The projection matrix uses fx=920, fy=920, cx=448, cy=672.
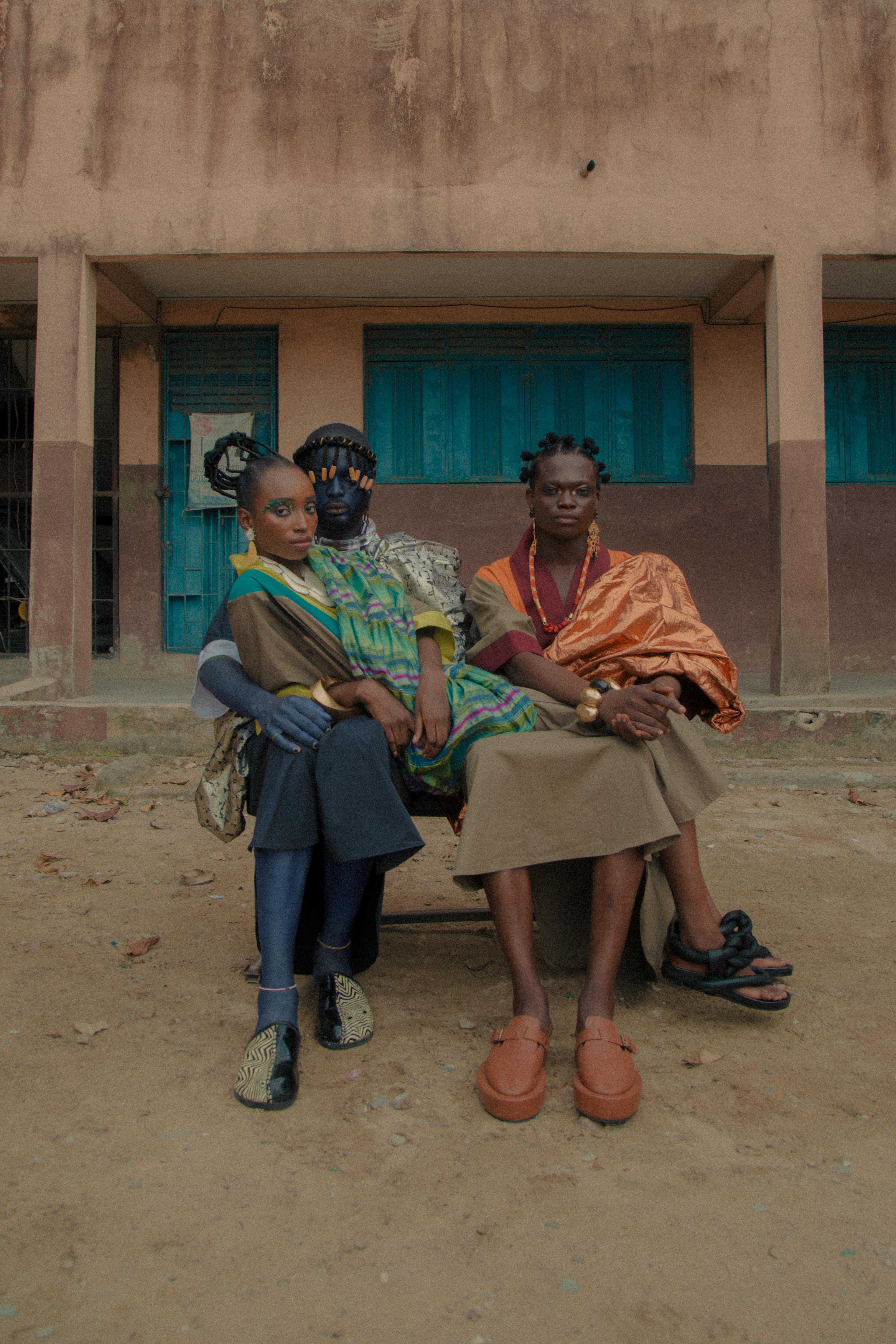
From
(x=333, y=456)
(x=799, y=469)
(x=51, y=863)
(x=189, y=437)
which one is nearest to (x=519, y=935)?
(x=333, y=456)

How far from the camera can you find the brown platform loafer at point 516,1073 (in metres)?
1.86

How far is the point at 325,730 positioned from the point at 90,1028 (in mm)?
951

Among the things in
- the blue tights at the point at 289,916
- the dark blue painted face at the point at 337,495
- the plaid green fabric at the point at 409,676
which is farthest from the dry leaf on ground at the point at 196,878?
the dark blue painted face at the point at 337,495

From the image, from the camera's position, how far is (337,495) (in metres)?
2.69

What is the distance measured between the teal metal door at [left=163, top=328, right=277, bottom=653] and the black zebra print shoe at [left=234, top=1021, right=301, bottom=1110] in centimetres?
615

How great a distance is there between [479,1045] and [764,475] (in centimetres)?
674

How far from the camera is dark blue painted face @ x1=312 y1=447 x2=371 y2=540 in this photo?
2691 millimetres

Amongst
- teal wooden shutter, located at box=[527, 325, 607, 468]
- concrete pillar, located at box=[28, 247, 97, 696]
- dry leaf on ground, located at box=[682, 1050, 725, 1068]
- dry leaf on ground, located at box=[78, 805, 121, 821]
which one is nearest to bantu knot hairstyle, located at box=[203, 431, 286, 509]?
dry leaf on ground, located at box=[682, 1050, 725, 1068]

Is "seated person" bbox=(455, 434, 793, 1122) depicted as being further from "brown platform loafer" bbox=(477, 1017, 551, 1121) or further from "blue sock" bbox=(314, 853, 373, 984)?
"blue sock" bbox=(314, 853, 373, 984)

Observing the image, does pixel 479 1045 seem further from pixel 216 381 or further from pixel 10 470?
pixel 10 470

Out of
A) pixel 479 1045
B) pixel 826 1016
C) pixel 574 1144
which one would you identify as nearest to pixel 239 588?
pixel 479 1045

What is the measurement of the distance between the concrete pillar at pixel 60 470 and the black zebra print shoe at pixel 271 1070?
4.50 m

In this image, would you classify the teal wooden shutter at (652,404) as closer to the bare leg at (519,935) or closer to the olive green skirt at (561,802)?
the olive green skirt at (561,802)

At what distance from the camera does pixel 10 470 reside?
816 centimetres
